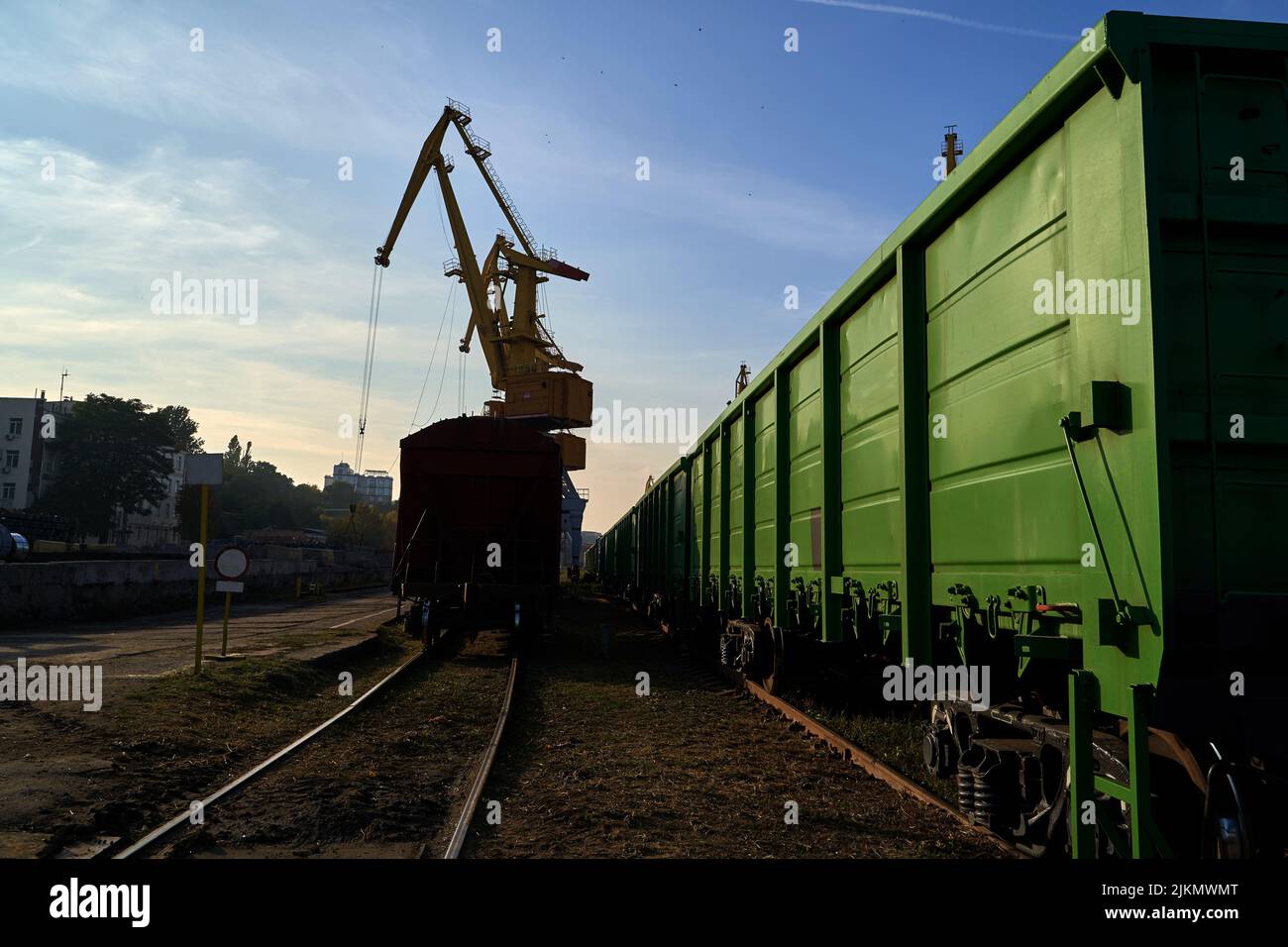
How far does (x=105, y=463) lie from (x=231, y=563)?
6885 cm

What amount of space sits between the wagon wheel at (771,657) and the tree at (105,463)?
233ft

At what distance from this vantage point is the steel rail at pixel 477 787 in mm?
4688

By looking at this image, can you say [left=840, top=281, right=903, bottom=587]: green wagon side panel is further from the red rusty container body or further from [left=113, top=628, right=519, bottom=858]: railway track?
the red rusty container body

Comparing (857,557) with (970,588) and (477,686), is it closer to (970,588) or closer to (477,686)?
(970,588)

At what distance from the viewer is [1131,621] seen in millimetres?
2832

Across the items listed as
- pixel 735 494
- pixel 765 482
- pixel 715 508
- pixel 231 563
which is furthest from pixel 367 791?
pixel 231 563

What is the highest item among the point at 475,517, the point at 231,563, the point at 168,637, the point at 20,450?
the point at 20,450

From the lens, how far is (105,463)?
68.2m

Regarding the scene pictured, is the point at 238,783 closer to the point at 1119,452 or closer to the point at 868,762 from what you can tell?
the point at 868,762

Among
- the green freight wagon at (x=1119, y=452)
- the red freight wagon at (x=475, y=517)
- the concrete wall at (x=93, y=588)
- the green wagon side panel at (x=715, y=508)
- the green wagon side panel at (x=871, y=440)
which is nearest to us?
the green freight wagon at (x=1119, y=452)

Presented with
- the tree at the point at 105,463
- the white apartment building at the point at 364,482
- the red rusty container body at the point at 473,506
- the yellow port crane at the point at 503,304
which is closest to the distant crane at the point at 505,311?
the yellow port crane at the point at 503,304

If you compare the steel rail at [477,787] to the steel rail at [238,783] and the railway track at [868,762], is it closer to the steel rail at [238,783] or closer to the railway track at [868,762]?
the steel rail at [238,783]

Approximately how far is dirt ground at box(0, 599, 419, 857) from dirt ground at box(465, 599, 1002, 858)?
2242 mm
